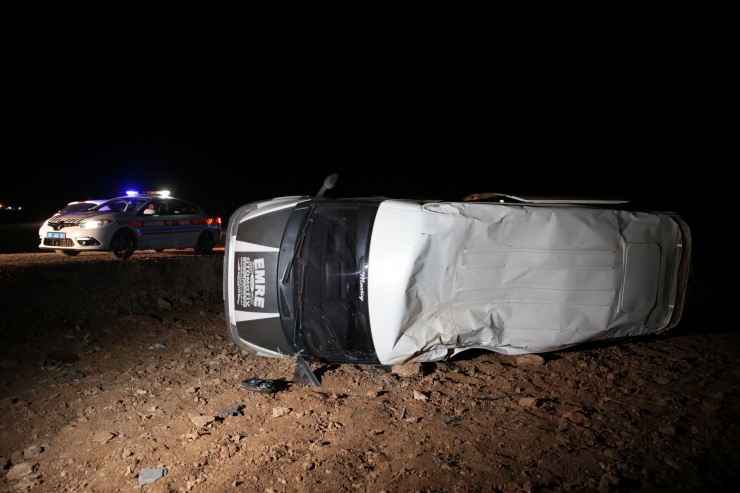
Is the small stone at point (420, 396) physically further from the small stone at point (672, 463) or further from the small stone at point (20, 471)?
the small stone at point (20, 471)

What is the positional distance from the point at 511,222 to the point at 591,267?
690 mm

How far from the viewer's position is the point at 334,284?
13.8 feet

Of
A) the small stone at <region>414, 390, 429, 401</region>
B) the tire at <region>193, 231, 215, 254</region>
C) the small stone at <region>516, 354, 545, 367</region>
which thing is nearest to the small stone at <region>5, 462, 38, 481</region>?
the small stone at <region>414, 390, 429, 401</region>

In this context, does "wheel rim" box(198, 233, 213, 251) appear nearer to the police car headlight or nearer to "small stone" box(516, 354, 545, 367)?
the police car headlight

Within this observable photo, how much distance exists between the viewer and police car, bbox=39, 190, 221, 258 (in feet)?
32.5

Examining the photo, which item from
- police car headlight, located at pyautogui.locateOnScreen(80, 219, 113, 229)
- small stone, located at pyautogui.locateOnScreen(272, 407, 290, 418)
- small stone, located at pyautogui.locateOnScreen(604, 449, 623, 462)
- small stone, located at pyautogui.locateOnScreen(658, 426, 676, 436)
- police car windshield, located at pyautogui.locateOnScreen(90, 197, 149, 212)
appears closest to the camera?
small stone, located at pyautogui.locateOnScreen(604, 449, 623, 462)

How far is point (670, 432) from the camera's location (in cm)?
316

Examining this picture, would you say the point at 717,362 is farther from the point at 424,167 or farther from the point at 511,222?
the point at 424,167

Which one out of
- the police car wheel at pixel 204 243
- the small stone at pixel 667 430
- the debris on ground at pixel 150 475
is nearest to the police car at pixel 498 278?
the small stone at pixel 667 430

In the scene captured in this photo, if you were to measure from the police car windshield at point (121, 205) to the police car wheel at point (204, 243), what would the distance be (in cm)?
156

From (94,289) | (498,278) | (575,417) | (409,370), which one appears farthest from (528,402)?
(94,289)

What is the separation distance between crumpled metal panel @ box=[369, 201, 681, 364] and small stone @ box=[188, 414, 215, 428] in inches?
55.1

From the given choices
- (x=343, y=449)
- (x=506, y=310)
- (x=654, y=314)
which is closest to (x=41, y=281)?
(x=343, y=449)

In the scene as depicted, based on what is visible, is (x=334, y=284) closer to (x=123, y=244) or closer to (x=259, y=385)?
(x=259, y=385)
